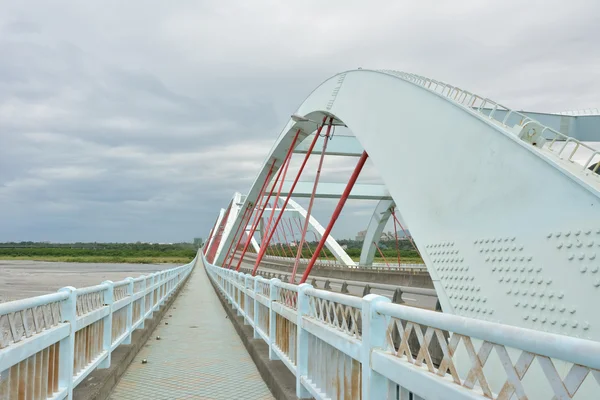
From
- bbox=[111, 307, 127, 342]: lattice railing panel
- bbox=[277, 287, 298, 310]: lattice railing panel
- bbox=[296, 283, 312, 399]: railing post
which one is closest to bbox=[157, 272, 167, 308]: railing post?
bbox=[111, 307, 127, 342]: lattice railing panel

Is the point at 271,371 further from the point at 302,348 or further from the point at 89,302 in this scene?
the point at 89,302

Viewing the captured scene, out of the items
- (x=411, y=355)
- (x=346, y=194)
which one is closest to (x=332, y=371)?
(x=411, y=355)

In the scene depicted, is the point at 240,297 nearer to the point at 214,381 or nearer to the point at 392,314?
the point at 214,381

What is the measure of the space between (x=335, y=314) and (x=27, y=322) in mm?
Result: 2260

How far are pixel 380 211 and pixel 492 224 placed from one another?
30.9 meters

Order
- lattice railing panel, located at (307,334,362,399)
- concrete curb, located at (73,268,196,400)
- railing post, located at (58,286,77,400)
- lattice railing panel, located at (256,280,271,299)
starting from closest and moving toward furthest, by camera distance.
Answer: lattice railing panel, located at (307,334,362,399) → railing post, located at (58,286,77,400) → concrete curb, located at (73,268,196,400) → lattice railing panel, located at (256,280,271,299)

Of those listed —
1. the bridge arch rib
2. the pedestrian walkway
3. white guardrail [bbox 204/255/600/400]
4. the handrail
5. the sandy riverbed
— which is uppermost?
the bridge arch rib

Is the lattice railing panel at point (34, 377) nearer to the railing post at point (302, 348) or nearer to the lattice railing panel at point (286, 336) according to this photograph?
the railing post at point (302, 348)

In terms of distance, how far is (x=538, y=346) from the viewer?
6.26ft

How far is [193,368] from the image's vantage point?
804 centimetres

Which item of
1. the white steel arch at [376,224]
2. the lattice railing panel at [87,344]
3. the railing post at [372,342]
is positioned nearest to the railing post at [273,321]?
the lattice railing panel at [87,344]

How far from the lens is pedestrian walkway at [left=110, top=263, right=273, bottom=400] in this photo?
6.60 metres

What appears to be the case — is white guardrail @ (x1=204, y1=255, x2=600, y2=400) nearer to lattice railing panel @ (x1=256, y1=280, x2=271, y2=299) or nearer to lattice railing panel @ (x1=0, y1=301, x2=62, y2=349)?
lattice railing panel @ (x1=256, y1=280, x2=271, y2=299)

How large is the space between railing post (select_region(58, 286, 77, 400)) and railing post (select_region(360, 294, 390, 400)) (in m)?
2.69
